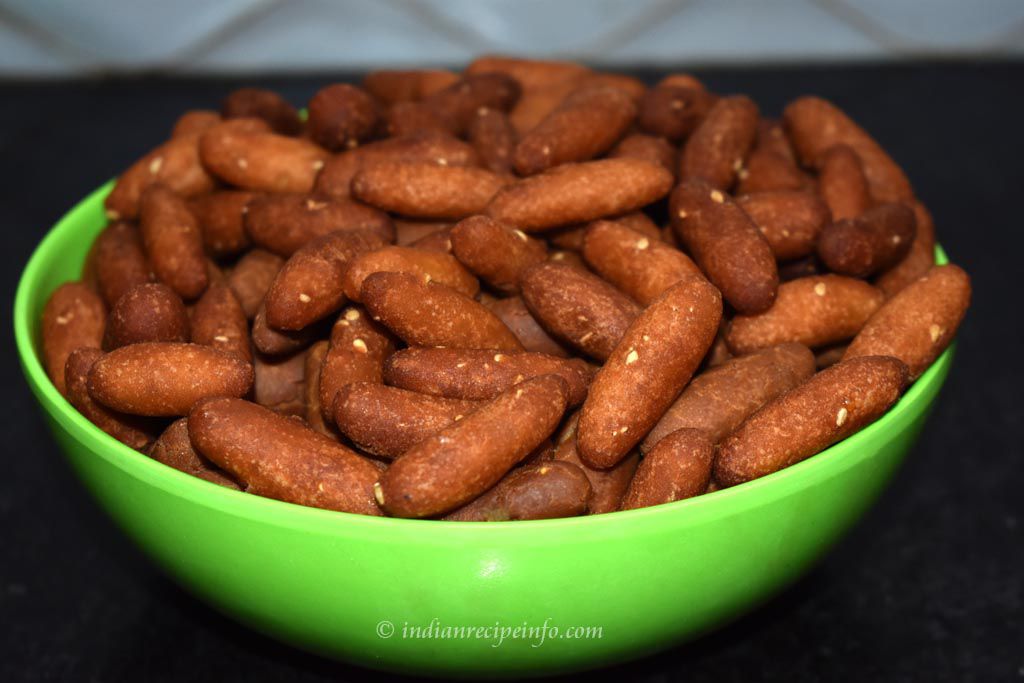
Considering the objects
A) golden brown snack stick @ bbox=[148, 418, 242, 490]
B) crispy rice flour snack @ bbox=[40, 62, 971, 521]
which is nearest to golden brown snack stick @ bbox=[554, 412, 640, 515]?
crispy rice flour snack @ bbox=[40, 62, 971, 521]

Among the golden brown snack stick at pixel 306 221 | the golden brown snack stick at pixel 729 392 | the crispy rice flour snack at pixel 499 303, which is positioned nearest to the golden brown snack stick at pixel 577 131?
the crispy rice flour snack at pixel 499 303

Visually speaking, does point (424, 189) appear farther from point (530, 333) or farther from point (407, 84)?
point (407, 84)

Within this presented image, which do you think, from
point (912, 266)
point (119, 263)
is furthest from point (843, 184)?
point (119, 263)

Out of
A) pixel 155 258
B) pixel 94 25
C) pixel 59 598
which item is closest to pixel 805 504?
pixel 155 258

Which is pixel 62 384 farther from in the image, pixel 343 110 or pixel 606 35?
pixel 606 35

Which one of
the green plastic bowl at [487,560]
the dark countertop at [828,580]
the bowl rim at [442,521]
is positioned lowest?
the dark countertop at [828,580]

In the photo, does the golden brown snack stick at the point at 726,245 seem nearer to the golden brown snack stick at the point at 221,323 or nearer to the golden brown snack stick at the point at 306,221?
the golden brown snack stick at the point at 306,221

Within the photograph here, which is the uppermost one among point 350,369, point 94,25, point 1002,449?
point 350,369
